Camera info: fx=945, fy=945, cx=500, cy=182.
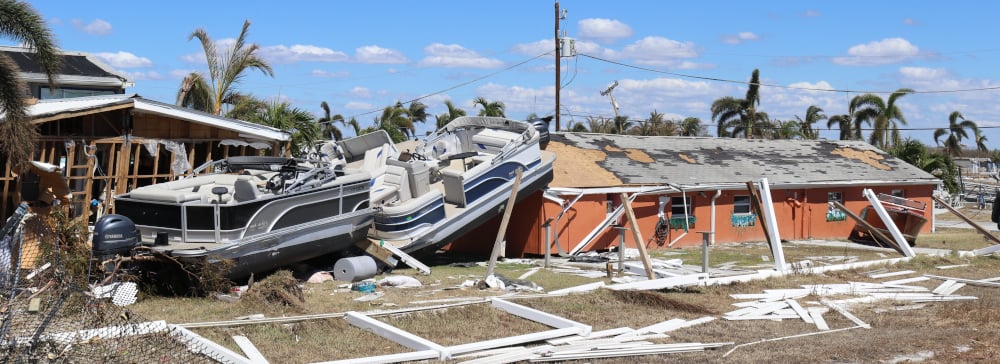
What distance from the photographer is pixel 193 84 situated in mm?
24844

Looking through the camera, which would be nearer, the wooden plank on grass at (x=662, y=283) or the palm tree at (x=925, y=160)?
the wooden plank on grass at (x=662, y=283)

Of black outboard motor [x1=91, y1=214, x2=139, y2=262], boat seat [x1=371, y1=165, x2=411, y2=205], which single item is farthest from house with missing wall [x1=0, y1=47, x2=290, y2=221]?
black outboard motor [x1=91, y1=214, x2=139, y2=262]

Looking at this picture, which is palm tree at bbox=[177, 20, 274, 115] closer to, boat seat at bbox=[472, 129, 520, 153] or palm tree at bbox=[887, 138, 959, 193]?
boat seat at bbox=[472, 129, 520, 153]

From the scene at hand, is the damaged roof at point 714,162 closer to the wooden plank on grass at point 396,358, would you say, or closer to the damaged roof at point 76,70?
the wooden plank on grass at point 396,358

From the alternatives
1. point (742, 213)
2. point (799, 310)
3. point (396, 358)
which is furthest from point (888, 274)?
point (396, 358)

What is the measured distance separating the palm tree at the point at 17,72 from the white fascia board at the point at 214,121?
291cm

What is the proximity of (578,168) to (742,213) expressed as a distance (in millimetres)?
5533

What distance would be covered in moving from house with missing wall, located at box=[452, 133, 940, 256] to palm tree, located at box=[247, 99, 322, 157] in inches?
216

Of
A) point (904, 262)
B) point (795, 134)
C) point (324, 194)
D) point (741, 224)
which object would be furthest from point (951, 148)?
point (324, 194)

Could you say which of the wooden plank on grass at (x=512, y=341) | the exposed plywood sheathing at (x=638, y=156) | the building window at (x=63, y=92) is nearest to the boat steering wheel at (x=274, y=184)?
the wooden plank on grass at (x=512, y=341)

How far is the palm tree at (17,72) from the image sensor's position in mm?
14094

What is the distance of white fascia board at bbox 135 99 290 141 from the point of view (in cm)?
1772

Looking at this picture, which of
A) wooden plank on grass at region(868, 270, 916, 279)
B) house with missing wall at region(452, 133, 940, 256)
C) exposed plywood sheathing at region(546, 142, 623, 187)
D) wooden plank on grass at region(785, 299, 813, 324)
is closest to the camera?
wooden plank on grass at region(785, 299, 813, 324)

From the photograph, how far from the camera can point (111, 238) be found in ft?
41.8
